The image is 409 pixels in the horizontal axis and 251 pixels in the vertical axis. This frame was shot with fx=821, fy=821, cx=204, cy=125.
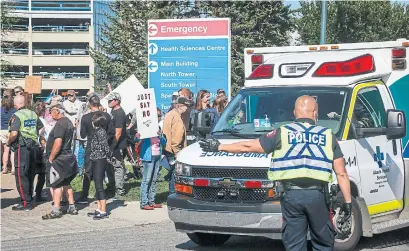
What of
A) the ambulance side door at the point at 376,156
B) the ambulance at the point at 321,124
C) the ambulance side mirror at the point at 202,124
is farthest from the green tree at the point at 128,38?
the ambulance side door at the point at 376,156

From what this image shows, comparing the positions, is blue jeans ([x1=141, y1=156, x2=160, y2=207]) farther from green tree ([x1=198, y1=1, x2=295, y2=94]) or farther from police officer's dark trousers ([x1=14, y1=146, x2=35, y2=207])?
green tree ([x1=198, y1=1, x2=295, y2=94])

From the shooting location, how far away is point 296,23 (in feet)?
150

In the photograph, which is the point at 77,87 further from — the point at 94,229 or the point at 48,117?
the point at 94,229

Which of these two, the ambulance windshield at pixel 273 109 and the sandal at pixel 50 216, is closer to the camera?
the ambulance windshield at pixel 273 109

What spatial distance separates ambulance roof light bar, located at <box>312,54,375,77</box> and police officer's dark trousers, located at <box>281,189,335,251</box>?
3.39m

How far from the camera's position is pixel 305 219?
273 inches

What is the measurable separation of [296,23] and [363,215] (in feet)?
122

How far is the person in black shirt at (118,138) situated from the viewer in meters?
14.8

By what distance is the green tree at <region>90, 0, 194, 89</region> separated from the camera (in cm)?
4384

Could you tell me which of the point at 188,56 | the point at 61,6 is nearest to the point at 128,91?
the point at 188,56

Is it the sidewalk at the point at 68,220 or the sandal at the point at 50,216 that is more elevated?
the sandal at the point at 50,216

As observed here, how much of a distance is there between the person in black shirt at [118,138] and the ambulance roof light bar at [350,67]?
5516 millimetres

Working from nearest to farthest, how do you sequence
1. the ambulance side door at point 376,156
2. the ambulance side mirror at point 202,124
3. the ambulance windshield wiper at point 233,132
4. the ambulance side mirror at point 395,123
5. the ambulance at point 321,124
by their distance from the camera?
the ambulance at point 321,124
the ambulance side mirror at point 395,123
the ambulance side door at point 376,156
the ambulance windshield wiper at point 233,132
the ambulance side mirror at point 202,124

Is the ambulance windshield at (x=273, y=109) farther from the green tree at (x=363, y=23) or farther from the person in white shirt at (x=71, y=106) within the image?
the green tree at (x=363, y=23)
